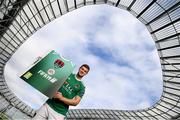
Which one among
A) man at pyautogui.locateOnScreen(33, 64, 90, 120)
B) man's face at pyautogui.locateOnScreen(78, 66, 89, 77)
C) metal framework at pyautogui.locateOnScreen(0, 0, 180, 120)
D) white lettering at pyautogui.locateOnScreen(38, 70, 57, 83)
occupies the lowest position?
metal framework at pyautogui.locateOnScreen(0, 0, 180, 120)

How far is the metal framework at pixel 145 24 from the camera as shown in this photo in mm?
20625

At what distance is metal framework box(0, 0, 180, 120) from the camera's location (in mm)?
20625

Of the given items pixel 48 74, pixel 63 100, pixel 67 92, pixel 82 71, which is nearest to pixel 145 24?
pixel 82 71

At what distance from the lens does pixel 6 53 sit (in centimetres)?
3550

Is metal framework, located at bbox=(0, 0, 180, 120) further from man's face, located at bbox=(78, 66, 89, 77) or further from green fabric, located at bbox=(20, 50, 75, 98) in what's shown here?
green fabric, located at bbox=(20, 50, 75, 98)

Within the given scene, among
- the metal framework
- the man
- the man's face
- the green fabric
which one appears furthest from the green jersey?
the metal framework

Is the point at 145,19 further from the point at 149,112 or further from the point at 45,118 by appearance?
the point at 149,112

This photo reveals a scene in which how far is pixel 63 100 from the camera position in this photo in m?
6.05

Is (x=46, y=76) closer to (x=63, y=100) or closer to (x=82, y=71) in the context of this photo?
(x=63, y=100)

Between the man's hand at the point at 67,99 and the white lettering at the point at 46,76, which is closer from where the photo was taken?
the white lettering at the point at 46,76

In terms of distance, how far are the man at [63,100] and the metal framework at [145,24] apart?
45.7 feet

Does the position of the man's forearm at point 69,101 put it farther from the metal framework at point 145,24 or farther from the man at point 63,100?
the metal framework at point 145,24

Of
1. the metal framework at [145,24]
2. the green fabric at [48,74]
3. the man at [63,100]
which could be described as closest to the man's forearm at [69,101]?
the man at [63,100]

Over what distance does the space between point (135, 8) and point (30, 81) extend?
18.2 m
